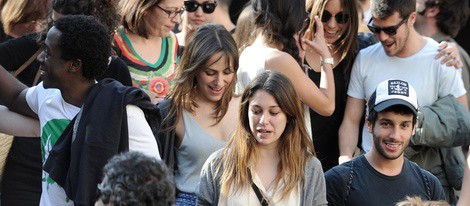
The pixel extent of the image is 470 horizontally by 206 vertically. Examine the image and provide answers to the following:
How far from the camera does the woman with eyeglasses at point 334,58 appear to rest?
575cm

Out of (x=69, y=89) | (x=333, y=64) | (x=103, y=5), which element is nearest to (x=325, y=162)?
(x=333, y=64)

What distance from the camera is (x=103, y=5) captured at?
4.98m

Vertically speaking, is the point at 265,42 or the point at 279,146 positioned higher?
the point at 265,42

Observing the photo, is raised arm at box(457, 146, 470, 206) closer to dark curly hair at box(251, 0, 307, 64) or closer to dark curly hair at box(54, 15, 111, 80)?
dark curly hair at box(251, 0, 307, 64)

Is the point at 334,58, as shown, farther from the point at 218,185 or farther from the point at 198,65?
the point at 218,185

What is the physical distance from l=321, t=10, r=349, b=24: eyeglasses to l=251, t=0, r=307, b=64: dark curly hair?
389 millimetres

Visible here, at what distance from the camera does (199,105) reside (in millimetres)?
4988

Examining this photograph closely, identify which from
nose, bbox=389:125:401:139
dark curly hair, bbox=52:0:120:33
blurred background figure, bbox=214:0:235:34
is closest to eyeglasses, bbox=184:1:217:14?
blurred background figure, bbox=214:0:235:34

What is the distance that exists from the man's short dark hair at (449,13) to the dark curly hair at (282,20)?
8.10 feet

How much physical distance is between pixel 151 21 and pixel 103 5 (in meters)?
0.56

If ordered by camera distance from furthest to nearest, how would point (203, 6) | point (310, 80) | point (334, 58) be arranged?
point (203, 6), point (334, 58), point (310, 80)

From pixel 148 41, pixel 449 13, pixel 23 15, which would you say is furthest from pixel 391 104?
pixel 449 13

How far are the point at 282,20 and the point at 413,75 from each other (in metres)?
0.90

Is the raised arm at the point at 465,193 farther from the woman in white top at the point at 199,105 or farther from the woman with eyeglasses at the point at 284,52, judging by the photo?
the woman in white top at the point at 199,105
